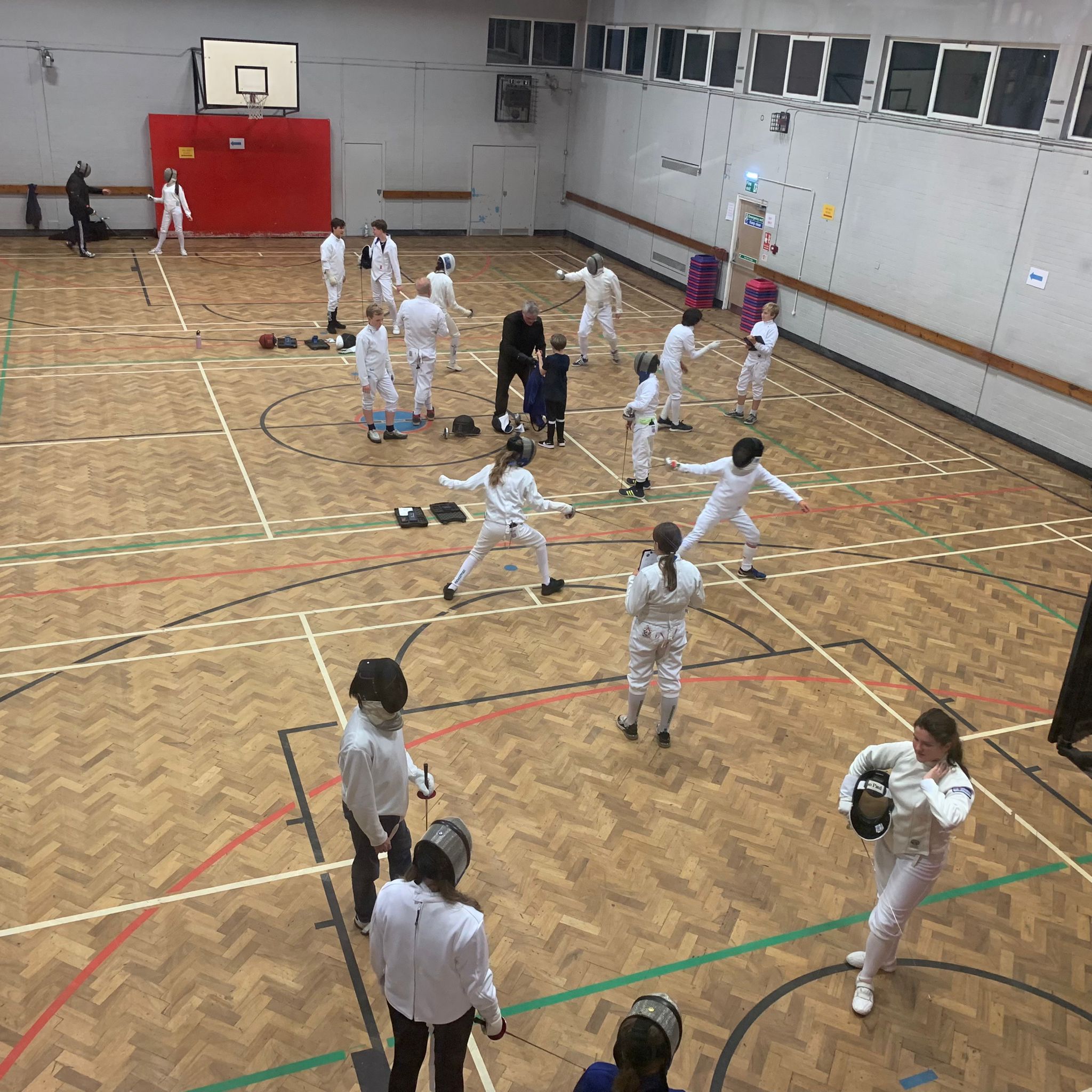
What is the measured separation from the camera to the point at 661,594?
283 inches

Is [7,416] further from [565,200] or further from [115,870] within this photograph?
[565,200]

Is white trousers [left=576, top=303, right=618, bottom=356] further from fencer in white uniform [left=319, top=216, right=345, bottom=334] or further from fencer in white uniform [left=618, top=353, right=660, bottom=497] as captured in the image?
fencer in white uniform [left=618, top=353, right=660, bottom=497]

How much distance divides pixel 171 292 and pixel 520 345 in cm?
994

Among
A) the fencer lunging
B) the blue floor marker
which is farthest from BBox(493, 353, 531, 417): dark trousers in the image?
the blue floor marker

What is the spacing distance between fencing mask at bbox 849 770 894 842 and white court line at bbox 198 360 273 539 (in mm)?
7314

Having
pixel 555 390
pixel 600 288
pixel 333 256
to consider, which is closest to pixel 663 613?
pixel 555 390

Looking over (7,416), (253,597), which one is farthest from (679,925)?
(7,416)

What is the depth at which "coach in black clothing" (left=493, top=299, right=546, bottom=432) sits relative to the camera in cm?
1296

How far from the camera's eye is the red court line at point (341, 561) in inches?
376

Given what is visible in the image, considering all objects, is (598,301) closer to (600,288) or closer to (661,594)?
(600,288)

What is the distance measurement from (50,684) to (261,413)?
21.6 ft

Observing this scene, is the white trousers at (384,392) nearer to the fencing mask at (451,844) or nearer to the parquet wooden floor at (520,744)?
the parquet wooden floor at (520,744)

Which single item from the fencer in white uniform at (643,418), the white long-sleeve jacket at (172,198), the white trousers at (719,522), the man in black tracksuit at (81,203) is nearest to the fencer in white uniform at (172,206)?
the white long-sleeve jacket at (172,198)


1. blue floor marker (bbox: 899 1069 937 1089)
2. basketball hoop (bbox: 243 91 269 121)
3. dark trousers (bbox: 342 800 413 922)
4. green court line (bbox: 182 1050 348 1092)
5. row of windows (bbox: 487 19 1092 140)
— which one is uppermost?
row of windows (bbox: 487 19 1092 140)
